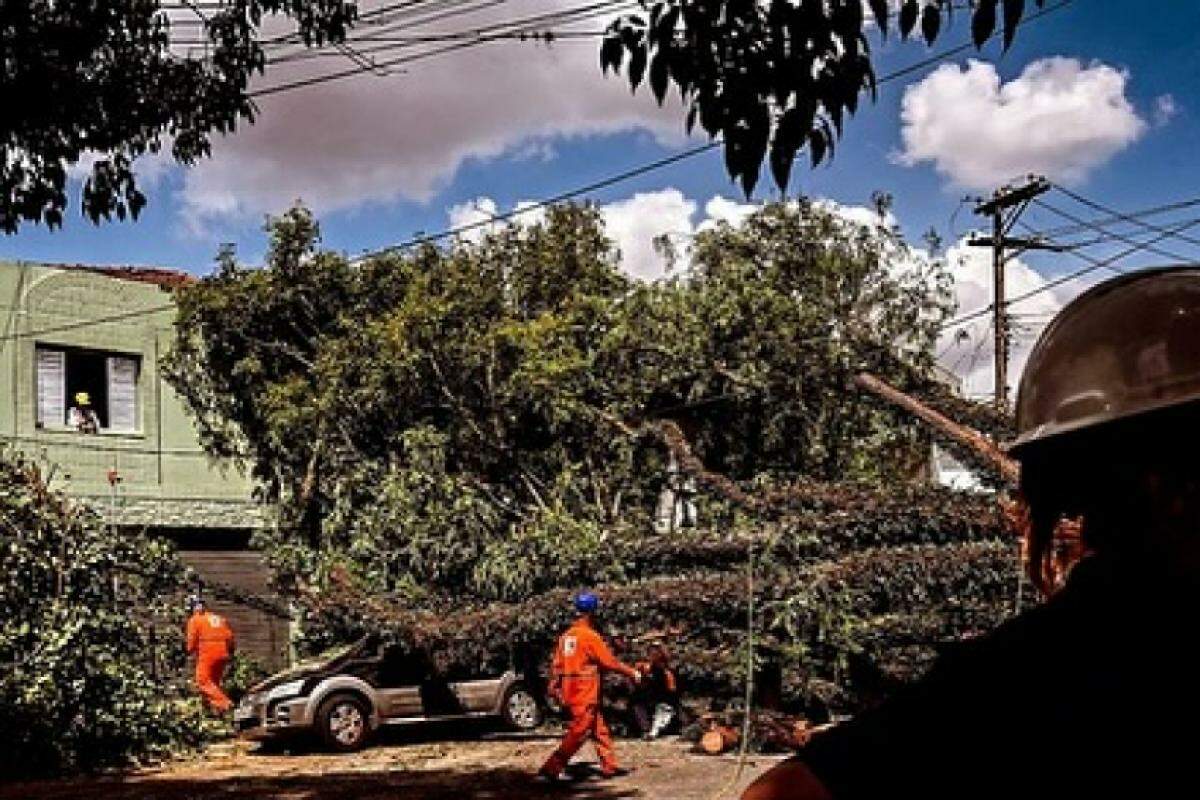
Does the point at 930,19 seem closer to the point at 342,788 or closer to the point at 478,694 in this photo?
the point at 342,788

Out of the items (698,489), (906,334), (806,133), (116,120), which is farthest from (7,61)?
(906,334)

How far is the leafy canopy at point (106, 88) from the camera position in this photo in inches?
296

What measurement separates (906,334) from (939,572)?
6697 mm

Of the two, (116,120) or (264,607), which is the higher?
(116,120)

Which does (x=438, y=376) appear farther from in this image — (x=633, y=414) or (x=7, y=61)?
(x=7, y=61)

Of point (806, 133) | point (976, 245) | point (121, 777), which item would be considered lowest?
point (121, 777)

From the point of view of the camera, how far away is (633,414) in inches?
754

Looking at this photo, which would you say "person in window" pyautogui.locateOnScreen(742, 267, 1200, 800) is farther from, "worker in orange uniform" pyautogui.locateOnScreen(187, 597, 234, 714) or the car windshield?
"worker in orange uniform" pyautogui.locateOnScreen(187, 597, 234, 714)

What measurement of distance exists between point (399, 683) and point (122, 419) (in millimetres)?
9795

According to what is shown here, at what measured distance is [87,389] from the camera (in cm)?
2527

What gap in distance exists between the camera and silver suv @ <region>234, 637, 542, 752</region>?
56.3ft

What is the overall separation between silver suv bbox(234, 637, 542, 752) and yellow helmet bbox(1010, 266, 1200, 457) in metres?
16.4

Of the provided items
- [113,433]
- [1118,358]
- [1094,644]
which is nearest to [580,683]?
[1118,358]


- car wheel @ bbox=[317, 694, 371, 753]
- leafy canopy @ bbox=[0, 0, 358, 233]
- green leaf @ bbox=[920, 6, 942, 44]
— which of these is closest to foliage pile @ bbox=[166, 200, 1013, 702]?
car wheel @ bbox=[317, 694, 371, 753]
